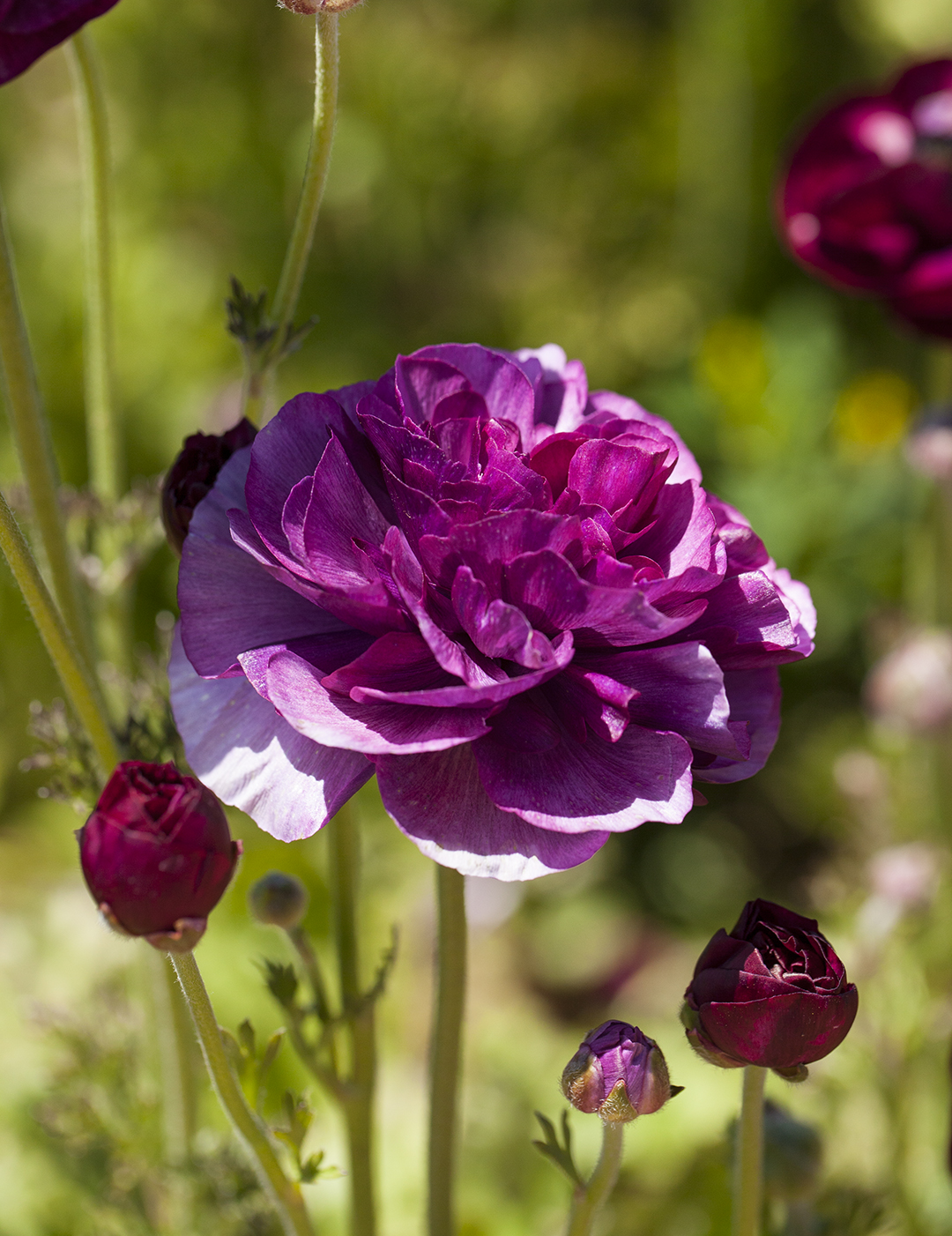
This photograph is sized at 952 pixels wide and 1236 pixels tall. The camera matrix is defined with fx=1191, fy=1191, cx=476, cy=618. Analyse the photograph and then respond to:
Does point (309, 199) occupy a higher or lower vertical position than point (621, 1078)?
higher

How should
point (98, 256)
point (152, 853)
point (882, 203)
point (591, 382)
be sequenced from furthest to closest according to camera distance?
point (591, 382), point (882, 203), point (98, 256), point (152, 853)

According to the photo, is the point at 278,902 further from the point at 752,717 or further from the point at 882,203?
the point at 882,203

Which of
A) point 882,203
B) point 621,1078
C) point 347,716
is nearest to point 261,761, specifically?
point 347,716

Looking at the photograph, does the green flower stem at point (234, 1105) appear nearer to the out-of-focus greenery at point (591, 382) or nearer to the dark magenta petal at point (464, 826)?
the dark magenta petal at point (464, 826)

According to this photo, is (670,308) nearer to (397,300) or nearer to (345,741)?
(397,300)

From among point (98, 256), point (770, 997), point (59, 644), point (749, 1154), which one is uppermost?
point (98, 256)

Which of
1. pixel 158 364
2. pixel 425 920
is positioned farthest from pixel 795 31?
pixel 425 920

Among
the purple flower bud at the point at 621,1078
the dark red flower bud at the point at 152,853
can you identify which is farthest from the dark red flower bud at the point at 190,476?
the purple flower bud at the point at 621,1078
